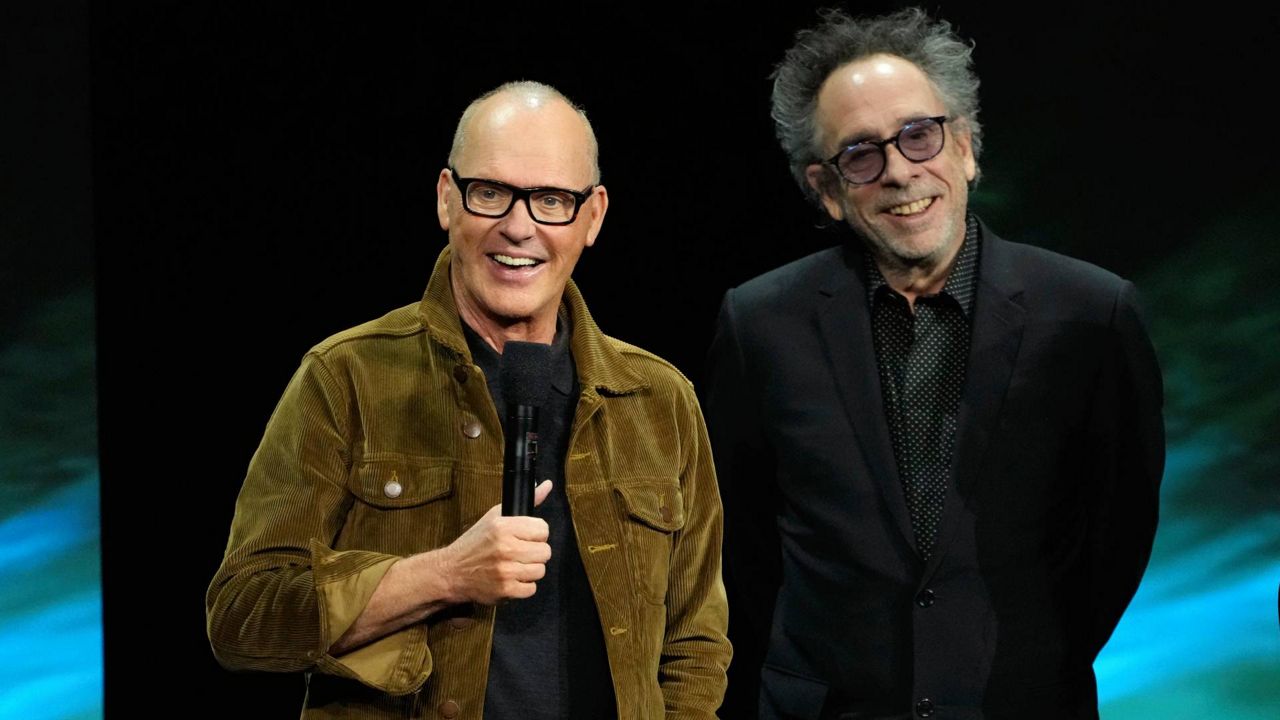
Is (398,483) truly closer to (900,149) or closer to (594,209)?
(594,209)

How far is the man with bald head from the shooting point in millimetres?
1942

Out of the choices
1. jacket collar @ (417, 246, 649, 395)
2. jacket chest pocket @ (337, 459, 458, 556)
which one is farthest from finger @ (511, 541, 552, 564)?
jacket collar @ (417, 246, 649, 395)

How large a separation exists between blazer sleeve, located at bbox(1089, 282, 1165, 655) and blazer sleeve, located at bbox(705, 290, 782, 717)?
614mm

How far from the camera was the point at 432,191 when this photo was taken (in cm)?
346

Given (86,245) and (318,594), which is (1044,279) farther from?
(86,245)

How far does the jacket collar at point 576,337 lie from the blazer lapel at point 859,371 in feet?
1.51

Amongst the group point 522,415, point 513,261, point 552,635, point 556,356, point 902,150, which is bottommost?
point 552,635

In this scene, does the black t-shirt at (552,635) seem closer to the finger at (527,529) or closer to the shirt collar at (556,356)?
the shirt collar at (556,356)

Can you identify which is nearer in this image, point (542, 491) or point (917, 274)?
point (542, 491)

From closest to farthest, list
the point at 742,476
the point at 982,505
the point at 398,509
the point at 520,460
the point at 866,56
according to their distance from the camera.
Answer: the point at 520,460
the point at 398,509
the point at 982,505
the point at 866,56
the point at 742,476

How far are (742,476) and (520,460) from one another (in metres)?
1.14

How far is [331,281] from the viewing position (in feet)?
11.2

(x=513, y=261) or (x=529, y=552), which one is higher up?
(x=513, y=261)

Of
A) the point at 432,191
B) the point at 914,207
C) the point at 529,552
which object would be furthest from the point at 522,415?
the point at 432,191
